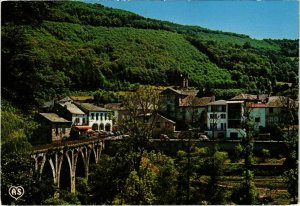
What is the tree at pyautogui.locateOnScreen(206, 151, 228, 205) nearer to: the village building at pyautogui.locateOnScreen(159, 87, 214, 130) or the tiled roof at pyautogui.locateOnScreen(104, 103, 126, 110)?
the village building at pyautogui.locateOnScreen(159, 87, 214, 130)

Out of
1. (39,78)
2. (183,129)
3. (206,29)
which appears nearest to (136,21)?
(206,29)

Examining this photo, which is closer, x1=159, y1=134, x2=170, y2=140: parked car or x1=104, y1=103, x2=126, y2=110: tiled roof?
x1=104, y1=103, x2=126, y2=110: tiled roof

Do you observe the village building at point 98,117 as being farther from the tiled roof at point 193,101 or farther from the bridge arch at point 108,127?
the tiled roof at point 193,101

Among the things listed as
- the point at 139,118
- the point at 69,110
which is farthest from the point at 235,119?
the point at 69,110

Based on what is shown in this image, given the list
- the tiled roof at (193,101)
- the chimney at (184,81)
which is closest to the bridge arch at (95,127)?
the tiled roof at (193,101)

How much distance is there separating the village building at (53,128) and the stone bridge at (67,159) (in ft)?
0.49

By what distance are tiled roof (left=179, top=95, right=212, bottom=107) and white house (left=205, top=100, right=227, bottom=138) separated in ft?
0.34

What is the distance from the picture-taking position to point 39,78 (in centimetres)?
712

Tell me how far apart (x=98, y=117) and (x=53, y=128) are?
2.11 feet

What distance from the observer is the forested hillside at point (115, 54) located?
6.91 meters

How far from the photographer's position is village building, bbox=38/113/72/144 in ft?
25.7

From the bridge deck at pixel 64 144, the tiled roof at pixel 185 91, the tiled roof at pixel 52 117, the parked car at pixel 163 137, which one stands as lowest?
the bridge deck at pixel 64 144

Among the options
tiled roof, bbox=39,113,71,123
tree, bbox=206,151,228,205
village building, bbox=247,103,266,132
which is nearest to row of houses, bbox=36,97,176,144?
tiled roof, bbox=39,113,71,123

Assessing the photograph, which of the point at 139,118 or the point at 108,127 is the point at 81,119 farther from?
the point at 139,118
